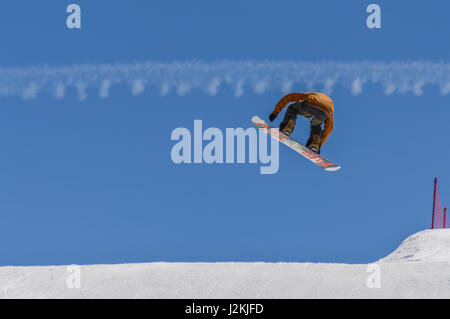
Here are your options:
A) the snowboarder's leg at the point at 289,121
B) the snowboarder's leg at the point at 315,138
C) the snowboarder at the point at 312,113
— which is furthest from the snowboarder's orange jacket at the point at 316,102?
the snowboarder's leg at the point at 289,121

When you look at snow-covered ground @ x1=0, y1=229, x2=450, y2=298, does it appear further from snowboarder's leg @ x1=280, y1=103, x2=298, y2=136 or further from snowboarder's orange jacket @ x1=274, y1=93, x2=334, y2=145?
snowboarder's orange jacket @ x1=274, y1=93, x2=334, y2=145

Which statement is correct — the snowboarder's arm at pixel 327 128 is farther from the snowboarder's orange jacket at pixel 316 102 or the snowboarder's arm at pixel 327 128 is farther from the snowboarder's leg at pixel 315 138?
the snowboarder's leg at pixel 315 138

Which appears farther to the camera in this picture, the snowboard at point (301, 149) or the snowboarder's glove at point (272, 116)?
the snowboard at point (301, 149)

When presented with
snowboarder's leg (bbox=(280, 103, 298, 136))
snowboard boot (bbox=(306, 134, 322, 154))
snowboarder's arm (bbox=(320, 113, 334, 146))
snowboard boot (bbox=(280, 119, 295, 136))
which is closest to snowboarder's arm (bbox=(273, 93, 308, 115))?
snowboarder's leg (bbox=(280, 103, 298, 136))

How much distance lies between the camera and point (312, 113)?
25391mm

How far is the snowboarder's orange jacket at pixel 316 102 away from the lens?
25.2 m

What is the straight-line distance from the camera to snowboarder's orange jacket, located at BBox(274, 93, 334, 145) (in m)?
25.2

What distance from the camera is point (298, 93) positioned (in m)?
25.5

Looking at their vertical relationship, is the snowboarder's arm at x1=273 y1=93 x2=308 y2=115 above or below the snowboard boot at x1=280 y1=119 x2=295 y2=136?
above

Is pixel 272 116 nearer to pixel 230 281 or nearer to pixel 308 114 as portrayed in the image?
pixel 308 114

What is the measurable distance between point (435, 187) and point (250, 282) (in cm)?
1538

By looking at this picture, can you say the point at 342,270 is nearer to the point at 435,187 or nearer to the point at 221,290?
the point at 221,290

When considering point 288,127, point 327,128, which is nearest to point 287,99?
point 288,127
